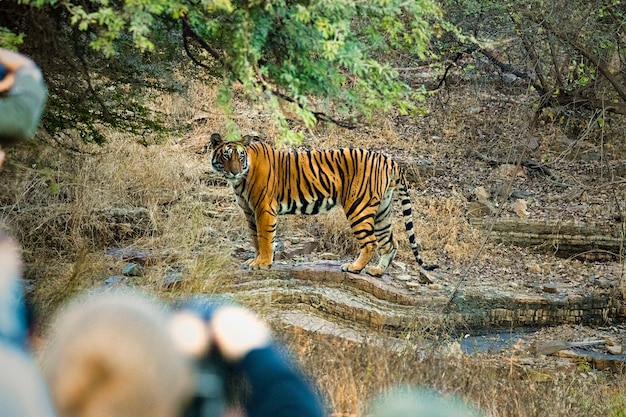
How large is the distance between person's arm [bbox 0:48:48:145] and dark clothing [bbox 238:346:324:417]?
0.77 m

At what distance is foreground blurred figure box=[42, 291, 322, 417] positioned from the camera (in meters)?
1.03

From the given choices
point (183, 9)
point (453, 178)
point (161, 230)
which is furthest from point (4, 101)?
point (453, 178)

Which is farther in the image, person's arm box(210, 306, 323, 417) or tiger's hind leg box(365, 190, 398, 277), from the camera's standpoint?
tiger's hind leg box(365, 190, 398, 277)

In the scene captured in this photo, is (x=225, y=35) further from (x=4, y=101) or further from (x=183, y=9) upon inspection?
(x=4, y=101)

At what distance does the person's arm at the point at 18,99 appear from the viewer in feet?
5.25

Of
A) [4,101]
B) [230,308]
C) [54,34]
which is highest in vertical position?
[54,34]

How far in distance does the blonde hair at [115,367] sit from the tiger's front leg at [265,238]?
628 cm

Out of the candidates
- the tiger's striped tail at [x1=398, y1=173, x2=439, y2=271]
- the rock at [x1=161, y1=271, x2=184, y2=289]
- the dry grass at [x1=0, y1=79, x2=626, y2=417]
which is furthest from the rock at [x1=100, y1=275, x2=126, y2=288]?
the tiger's striped tail at [x1=398, y1=173, x2=439, y2=271]

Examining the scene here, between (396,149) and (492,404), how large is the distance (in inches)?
351

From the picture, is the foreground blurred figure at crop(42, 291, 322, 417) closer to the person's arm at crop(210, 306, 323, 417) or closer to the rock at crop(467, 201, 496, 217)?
the person's arm at crop(210, 306, 323, 417)

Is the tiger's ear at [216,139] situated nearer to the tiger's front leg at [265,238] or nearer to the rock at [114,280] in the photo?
the tiger's front leg at [265,238]

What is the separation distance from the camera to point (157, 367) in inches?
41.6

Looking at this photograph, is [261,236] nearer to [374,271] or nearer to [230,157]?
[230,157]

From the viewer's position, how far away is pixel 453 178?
11.6 metres
